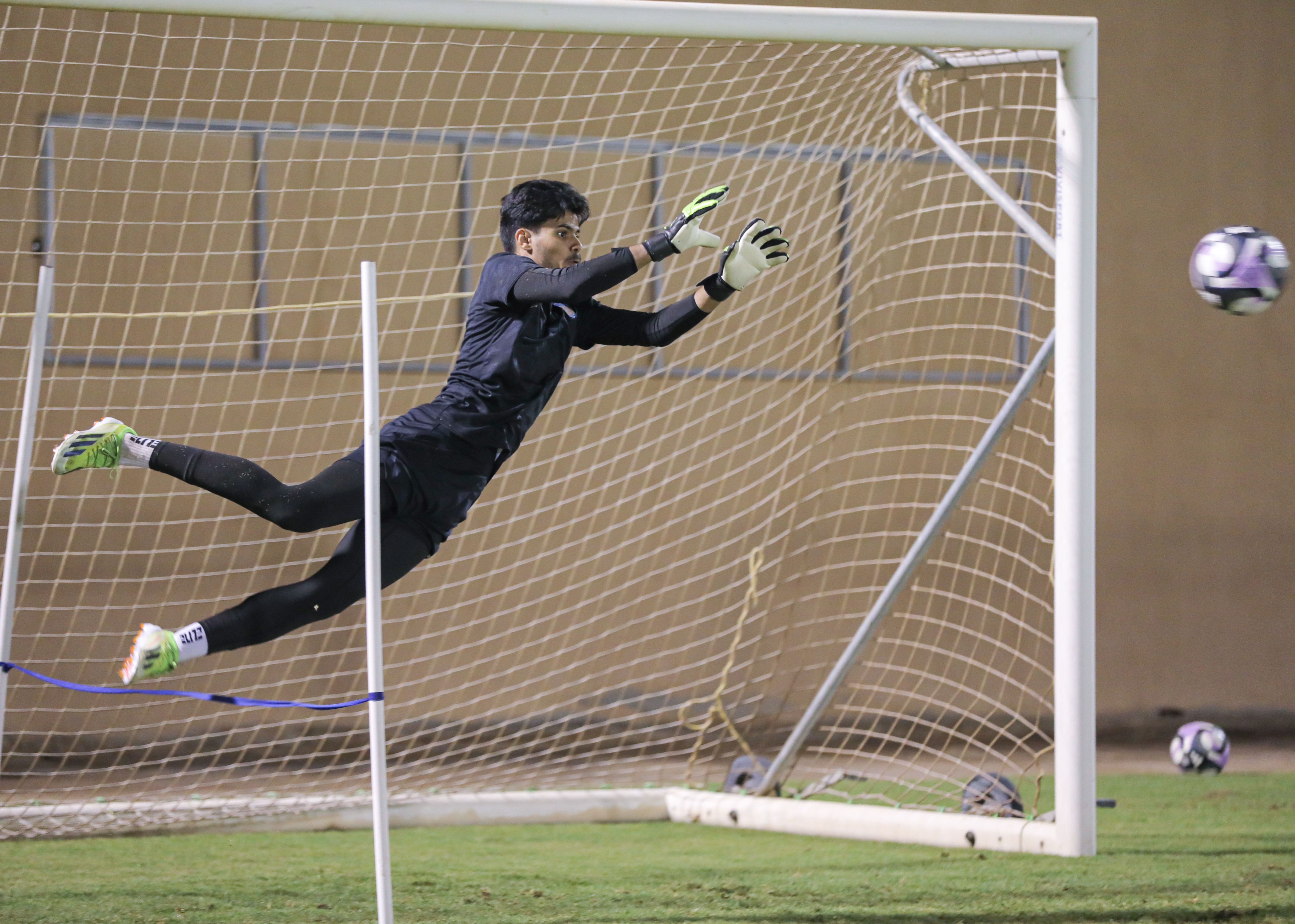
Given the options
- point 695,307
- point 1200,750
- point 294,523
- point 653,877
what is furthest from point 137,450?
point 1200,750

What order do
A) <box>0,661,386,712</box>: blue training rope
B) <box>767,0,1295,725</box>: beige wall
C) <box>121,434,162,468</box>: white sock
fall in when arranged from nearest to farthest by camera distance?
1. <box>0,661,386,712</box>: blue training rope
2. <box>121,434,162,468</box>: white sock
3. <box>767,0,1295,725</box>: beige wall

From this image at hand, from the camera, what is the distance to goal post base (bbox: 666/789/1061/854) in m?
4.21

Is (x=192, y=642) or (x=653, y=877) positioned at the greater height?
(x=192, y=642)

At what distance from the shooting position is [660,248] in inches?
124

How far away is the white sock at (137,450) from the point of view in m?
3.35

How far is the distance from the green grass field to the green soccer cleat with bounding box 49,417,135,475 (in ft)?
3.77

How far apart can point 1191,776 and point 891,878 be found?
8.86 feet

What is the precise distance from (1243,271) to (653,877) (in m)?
2.44

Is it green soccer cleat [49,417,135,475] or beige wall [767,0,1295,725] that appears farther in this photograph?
beige wall [767,0,1295,725]

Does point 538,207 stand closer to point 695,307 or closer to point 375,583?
point 695,307

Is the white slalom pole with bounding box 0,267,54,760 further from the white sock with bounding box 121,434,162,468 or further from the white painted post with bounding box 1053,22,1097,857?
the white painted post with bounding box 1053,22,1097,857

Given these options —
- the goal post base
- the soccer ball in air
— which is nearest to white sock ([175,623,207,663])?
the goal post base

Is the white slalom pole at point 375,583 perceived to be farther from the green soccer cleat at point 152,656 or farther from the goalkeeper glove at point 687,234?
the goalkeeper glove at point 687,234

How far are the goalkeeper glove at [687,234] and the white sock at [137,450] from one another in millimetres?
1308
